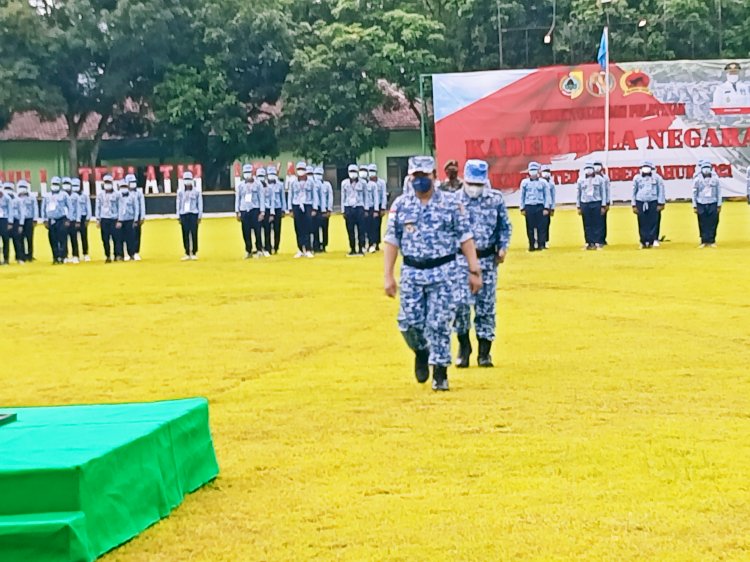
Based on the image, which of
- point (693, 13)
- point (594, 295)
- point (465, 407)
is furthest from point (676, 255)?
point (693, 13)

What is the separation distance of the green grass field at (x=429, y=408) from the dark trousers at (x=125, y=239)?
6770 mm

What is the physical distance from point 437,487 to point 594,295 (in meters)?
11.5

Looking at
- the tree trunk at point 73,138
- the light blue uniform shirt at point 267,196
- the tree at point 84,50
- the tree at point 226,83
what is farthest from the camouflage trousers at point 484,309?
the tree trunk at point 73,138

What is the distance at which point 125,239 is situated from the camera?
28938mm

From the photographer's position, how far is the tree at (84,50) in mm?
53125

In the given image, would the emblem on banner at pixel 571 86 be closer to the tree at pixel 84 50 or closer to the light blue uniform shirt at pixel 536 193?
the light blue uniform shirt at pixel 536 193

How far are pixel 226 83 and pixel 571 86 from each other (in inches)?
700

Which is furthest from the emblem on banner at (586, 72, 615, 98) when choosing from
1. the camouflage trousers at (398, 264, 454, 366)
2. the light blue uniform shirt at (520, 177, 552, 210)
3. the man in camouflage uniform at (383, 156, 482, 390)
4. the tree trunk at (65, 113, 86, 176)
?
the camouflage trousers at (398, 264, 454, 366)

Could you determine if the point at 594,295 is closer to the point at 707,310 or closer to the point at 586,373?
the point at 707,310

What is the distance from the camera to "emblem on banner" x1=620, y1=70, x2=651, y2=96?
135ft

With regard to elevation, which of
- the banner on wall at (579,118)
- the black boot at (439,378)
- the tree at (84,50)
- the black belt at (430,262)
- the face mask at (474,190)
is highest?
the tree at (84,50)

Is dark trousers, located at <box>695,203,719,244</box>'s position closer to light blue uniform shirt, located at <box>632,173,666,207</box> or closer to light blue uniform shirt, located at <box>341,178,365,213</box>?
light blue uniform shirt, located at <box>632,173,666,207</box>

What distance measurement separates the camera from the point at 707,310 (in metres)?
16.3

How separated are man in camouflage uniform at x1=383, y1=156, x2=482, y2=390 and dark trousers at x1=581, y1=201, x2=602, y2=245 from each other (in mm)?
17874
